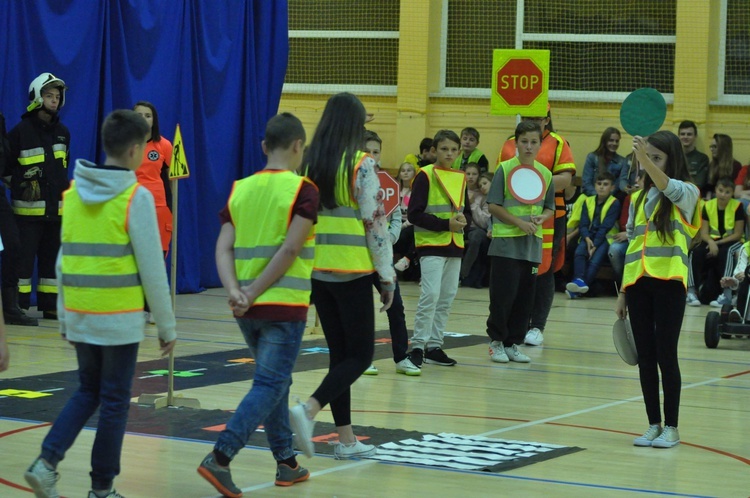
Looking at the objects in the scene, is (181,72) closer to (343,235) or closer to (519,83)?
(519,83)

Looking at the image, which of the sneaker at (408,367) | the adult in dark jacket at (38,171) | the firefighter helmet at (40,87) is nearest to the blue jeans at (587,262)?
the adult in dark jacket at (38,171)

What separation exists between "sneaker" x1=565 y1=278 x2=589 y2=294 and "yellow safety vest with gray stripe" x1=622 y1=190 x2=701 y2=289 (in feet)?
27.0

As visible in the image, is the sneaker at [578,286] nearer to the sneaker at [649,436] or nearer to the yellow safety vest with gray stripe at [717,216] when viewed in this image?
the yellow safety vest with gray stripe at [717,216]

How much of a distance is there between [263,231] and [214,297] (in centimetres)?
815

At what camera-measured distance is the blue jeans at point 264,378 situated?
14.1 ft

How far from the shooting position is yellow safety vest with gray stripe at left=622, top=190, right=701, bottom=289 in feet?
18.4

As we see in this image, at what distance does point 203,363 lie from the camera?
7.94m

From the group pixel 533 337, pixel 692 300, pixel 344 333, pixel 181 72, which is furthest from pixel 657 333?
pixel 692 300

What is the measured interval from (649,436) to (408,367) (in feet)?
7.52

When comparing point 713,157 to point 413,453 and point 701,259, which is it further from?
point 413,453

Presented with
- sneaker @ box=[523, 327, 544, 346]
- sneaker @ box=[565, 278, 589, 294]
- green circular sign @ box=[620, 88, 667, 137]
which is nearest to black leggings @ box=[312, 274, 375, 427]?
green circular sign @ box=[620, 88, 667, 137]

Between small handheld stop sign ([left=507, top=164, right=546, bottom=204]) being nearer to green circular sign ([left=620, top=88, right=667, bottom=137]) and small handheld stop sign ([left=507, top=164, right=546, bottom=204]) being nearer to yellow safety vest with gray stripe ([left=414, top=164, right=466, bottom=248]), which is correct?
yellow safety vest with gray stripe ([left=414, top=164, right=466, bottom=248])

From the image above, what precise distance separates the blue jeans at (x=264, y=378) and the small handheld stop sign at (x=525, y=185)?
395 centimetres

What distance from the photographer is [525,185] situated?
26.8 ft
